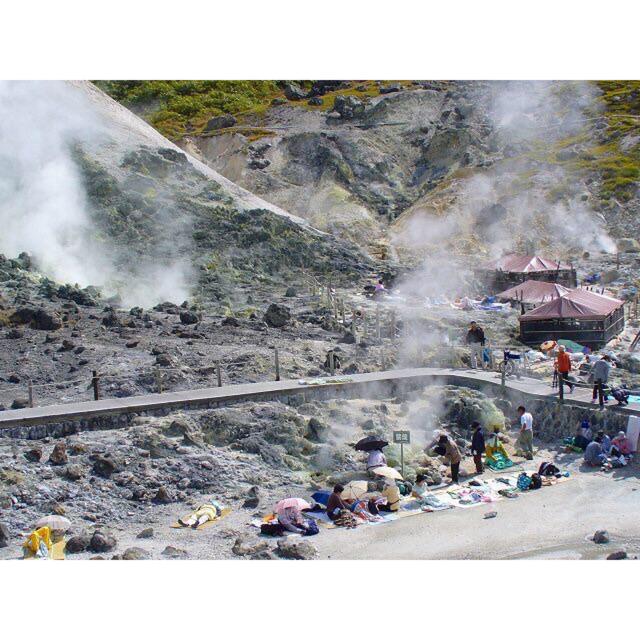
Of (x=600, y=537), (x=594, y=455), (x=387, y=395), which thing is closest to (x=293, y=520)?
(x=600, y=537)

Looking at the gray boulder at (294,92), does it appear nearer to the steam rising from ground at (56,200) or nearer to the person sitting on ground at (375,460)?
the steam rising from ground at (56,200)

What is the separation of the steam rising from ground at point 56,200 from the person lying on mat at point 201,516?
67.1ft

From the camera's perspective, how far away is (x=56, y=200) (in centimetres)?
4512

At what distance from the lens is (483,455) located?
21031mm

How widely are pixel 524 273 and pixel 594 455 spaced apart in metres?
24.8

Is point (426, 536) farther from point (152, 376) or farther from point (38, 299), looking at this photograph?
point (38, 299)

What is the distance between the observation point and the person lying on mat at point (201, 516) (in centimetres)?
1784

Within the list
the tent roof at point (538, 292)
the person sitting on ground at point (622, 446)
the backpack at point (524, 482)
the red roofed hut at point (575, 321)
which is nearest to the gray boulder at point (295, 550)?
the backpack at point (524, 482)

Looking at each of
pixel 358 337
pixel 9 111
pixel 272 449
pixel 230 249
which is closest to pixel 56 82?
pixel 9 111

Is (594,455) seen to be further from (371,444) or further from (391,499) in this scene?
(391,499)

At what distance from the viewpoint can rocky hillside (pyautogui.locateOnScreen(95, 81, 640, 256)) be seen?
5922cm

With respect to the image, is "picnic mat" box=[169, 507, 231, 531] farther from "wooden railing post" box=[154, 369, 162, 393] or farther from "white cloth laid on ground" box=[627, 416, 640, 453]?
"white cloth laid on ground" box=[627, 416, 640, 453]

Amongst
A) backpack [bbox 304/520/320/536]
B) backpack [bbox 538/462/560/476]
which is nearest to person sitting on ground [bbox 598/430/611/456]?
backpack [bbox 538/462/560/476]

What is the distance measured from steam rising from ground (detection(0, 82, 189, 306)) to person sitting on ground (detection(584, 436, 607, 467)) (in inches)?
868
